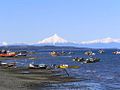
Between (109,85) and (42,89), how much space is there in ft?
45.2

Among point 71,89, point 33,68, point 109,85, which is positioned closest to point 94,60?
point 33,68

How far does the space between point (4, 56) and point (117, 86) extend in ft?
400

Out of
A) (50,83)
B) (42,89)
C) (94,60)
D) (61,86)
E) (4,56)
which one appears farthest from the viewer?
(4,56)

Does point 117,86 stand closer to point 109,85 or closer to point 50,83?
point 109,85

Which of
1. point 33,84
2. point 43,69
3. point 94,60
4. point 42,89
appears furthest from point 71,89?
point 94,60

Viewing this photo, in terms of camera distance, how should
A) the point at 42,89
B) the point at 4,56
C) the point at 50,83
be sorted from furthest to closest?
the point at 4,56 → the point at 50,83 → the point at 42,89

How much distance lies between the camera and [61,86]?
60719 millimetres

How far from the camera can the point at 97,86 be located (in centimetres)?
6400

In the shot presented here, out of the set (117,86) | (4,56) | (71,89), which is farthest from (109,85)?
(4,56)

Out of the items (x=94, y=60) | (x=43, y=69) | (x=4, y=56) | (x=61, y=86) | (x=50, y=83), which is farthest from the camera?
(x=4, y=56)

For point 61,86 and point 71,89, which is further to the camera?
point 61,86

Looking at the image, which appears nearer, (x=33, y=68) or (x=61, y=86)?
(x=61, y=86)

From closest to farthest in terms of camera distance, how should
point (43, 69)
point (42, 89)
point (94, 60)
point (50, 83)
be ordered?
1. point (42, 89)
2. point (50, 83)
3. point (43, 69)
4. point (94, 60)

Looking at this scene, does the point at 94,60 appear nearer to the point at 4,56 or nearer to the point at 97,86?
the point at 4,56
